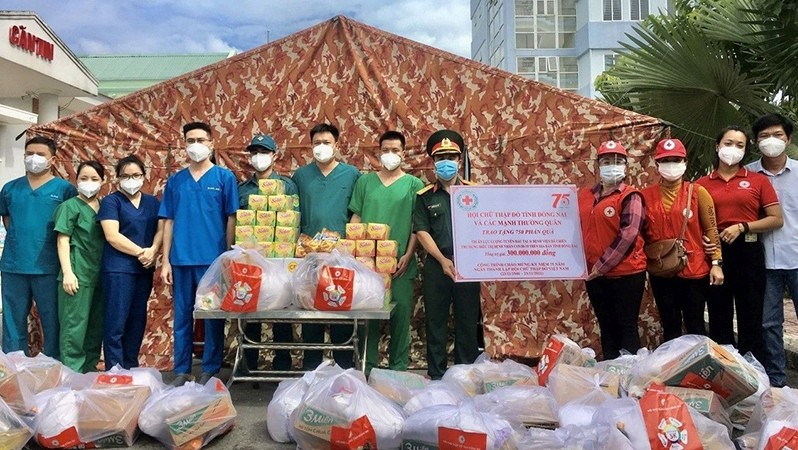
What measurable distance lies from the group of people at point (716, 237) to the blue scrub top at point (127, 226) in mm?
3224

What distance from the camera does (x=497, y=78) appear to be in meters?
5.00

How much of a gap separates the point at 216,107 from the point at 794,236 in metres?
4.52

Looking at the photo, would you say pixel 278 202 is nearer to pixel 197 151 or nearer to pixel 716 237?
pixel 197 151

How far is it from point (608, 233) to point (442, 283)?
1.18 m

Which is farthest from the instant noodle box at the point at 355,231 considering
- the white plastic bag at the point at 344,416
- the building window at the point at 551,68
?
the building window at the point at 551,68

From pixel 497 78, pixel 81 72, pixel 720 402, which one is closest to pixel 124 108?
pixel 497 78

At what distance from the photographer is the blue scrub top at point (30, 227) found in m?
4.34

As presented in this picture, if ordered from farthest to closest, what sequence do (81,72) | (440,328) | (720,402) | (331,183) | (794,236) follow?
(81,72) < (331,183) < (440,328) < (794,236) < (720,402)

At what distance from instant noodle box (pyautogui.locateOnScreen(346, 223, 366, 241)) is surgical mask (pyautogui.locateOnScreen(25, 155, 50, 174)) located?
92.2 inches

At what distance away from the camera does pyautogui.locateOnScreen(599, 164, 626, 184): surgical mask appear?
402 cm

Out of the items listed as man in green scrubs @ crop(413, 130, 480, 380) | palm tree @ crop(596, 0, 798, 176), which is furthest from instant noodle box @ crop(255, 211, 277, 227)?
palm tree @ crop(596, 0, 798, 176)

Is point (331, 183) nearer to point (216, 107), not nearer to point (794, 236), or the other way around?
point (216, 107)

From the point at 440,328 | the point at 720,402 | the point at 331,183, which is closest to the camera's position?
the point at 720,402

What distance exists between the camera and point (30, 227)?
4379 mm
